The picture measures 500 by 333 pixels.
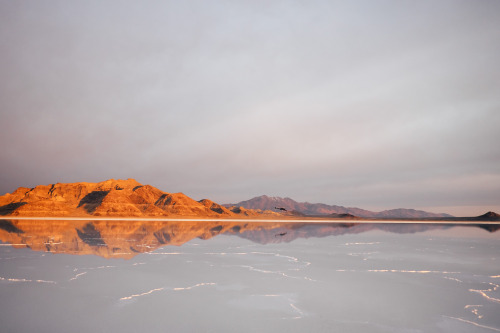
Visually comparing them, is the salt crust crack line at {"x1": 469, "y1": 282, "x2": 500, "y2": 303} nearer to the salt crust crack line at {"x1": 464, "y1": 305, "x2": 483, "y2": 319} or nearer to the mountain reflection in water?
the salt crust crack line at {"x1": 464, "y1": 305, "x2": 483, "y2": 319}

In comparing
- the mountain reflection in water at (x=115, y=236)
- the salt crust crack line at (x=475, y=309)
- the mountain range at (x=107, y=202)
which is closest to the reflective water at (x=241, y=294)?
the salt crust crack line at (x=475, y=309)

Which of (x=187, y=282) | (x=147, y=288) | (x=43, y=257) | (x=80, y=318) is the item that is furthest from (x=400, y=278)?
(x=43, y=257)

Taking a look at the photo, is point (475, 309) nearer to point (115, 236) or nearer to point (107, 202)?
point (115, 236)

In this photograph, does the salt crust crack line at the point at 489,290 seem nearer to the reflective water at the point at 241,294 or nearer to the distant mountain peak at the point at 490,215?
the reflective water at the point at 241,294

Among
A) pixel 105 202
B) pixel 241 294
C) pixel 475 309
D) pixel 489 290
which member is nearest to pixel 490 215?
pixel 489 290

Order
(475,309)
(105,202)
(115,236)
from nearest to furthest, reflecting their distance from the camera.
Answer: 1. (475,309)
2. (115,236)
3. (105,202)

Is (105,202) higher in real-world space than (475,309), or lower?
higher

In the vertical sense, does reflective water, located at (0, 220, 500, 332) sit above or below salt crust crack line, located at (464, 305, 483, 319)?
below

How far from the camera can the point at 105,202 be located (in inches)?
3863

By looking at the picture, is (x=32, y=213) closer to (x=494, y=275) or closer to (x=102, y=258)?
(x=102, y=258)

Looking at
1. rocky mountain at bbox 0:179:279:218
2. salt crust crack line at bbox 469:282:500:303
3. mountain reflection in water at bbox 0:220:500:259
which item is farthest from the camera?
rocky mountain at bbox 0:179:279:218

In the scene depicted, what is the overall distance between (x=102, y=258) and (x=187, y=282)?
5.71 m

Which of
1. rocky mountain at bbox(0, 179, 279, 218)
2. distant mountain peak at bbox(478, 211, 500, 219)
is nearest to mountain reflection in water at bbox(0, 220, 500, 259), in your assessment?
rocky mountain at bbox(0, 179, 279, 218)

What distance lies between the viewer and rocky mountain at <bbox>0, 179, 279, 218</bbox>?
91000 mm
